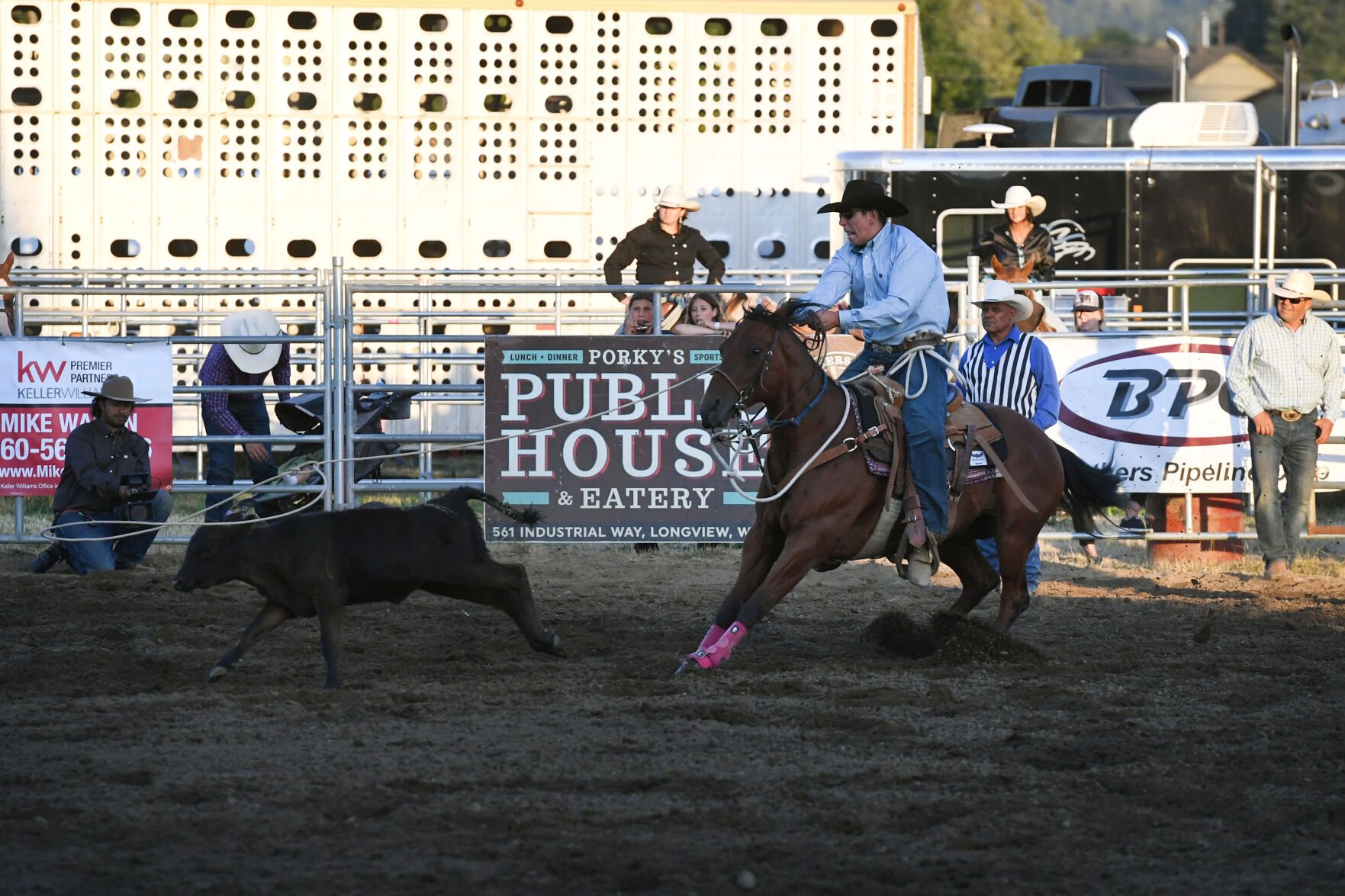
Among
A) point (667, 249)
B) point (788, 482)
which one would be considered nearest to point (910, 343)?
point (788, 482)

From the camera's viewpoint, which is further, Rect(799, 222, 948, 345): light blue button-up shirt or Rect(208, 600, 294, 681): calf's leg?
Rect(799, 222, 948, 345): light blue button-up shirt

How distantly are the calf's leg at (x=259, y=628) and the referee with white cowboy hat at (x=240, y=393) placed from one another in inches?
174

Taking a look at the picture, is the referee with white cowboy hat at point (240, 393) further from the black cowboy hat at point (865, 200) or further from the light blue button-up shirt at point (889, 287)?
the black cowboy hat at point (865, 200)

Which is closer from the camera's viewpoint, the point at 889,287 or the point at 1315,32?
the point at 889,287

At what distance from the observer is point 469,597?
6.94m

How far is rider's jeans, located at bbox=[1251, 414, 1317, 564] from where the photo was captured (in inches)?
398

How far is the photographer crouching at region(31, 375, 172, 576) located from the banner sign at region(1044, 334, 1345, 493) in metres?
5.60

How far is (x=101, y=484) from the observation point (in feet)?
31.9

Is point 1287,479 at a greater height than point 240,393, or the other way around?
point 240,393

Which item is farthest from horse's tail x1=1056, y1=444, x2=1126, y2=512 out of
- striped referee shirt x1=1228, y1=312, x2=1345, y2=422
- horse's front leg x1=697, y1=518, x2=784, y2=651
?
striped referee shirt x1=1228, y1=312, x2=1345, y2=422

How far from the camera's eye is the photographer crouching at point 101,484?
9758mm

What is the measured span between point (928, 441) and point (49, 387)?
20.0 feet

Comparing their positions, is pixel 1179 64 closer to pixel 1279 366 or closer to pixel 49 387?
pixel 1279 366

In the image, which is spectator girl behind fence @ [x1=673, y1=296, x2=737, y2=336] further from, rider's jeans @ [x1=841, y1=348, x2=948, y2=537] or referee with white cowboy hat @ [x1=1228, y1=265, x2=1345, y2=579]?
rider's jeans @ [x1=841, y1=348, x2=948, y2=537]
